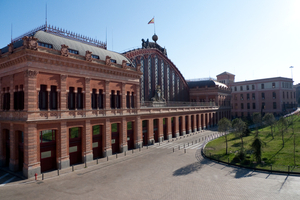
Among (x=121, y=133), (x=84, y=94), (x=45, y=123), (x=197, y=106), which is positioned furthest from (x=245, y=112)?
(x=45, y=123)

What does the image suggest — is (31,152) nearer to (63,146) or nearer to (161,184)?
(63,146)

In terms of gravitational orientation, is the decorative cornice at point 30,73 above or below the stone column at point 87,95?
above

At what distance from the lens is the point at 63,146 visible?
2550cm

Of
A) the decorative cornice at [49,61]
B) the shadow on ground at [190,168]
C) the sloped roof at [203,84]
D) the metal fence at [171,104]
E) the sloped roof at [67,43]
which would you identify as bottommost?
the shadow on ground at [190,168]

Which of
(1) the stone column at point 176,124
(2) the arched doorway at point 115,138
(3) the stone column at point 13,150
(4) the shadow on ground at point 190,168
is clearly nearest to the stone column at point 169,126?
(1) the stone column at point 176,124

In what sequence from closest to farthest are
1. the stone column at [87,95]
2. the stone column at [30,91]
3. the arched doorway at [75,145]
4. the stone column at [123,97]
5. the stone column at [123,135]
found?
the stone column at [30,91]
the arched doorway at [75,145]
the stone column at [87,95]
the stone column at [123,135]
the stone column at [123,97]

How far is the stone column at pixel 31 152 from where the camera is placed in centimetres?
2216

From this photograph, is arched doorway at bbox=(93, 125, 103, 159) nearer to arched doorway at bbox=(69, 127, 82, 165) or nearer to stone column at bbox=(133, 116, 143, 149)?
arched doorway at bbox=(69, 127, 82, 165)

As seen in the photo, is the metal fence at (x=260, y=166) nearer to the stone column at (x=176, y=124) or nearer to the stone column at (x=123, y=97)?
the stone column at (x=123, y=97)

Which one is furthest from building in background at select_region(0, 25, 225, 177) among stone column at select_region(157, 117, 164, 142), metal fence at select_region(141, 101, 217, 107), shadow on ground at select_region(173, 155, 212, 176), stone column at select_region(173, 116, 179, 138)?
shadow on ground at select_region(173, 155, 212, 176)

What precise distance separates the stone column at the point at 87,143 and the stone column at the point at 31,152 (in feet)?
20.6

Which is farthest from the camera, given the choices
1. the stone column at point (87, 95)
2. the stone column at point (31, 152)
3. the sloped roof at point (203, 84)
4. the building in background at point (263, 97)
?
the building in background at point (263, 97)

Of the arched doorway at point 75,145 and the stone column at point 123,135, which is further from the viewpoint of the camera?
the stone column at point 123,135

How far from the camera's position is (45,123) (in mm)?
23953
